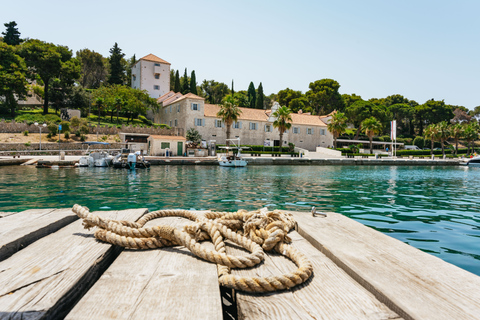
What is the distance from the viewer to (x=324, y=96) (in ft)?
275

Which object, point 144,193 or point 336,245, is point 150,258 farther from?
point 144,193

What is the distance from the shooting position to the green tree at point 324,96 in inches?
3305

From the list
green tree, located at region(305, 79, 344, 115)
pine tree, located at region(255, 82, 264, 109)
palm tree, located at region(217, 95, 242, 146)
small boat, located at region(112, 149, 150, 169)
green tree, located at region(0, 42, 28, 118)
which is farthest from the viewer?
green tree, located at region(305, 79, 344, 115)

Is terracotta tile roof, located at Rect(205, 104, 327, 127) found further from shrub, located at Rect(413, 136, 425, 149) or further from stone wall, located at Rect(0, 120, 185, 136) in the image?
shrub, located at Rect(413, 136, 425, 149)

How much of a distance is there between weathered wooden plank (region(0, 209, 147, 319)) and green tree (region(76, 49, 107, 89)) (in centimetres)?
9235

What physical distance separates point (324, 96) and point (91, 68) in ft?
231

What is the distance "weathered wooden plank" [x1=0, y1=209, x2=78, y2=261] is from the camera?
73.6 inches

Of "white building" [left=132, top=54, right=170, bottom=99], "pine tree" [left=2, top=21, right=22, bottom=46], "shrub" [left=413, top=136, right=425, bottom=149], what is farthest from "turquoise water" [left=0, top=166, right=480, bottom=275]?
"shrub" [left=413, top=136, right=425, bottom=149]

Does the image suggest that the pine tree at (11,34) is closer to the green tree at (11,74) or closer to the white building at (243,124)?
the green tree at (11,74)

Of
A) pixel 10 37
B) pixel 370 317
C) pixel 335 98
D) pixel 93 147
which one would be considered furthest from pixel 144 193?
pixel 335 98

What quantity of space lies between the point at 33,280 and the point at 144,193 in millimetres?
12349

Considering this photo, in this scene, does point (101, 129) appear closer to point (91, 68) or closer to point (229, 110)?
point (229, 110)

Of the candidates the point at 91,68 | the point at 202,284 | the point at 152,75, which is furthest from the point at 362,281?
the point at 91,68

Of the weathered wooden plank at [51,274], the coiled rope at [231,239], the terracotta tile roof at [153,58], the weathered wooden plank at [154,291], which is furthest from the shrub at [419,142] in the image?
the weathered wooden plank at [51,274]
